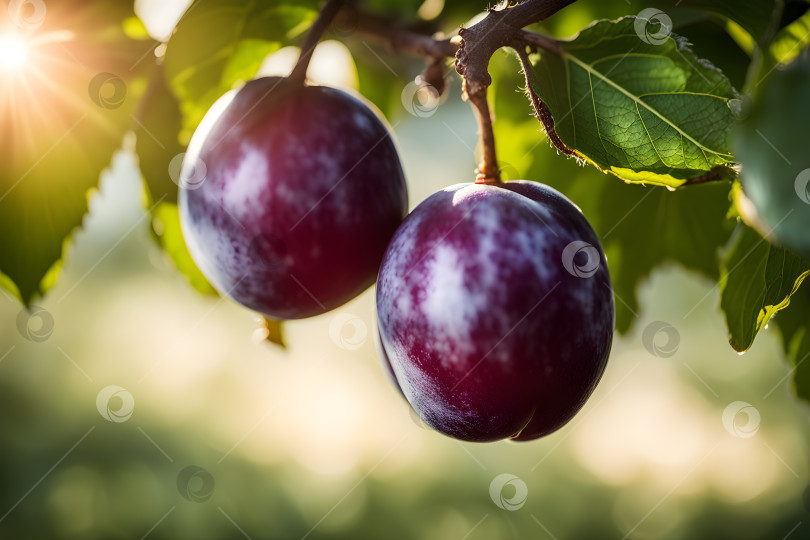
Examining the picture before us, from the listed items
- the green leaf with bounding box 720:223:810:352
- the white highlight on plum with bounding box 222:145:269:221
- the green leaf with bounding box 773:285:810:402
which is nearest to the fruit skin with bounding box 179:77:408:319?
the white highlight on plum with bounding box 222:145:269:221

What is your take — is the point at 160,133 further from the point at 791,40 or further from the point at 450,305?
the point at 791,40

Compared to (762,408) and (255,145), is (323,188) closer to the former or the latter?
(255,145)

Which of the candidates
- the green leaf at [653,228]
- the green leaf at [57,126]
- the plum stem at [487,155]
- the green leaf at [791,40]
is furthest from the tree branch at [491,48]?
the green leaf at [57,126]

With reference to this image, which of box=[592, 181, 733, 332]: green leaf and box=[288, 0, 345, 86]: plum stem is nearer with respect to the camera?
box=[288, 0, 345, 86]: plum stem

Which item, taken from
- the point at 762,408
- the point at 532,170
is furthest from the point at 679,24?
the point at 762,408

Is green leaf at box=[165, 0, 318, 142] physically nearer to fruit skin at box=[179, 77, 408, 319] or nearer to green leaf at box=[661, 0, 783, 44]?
fruit skin at box=[179, 77, 408, 319]

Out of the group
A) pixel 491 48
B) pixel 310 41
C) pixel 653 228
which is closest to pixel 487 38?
pixel 491 48
